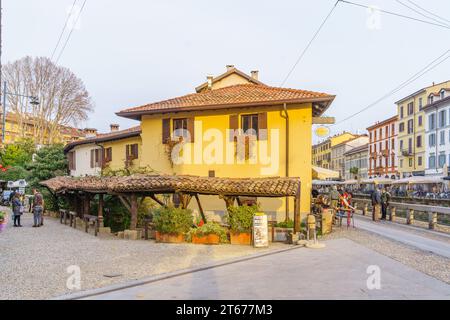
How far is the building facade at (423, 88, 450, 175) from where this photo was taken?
4729 centimetres

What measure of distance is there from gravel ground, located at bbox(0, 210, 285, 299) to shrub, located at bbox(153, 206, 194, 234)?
2.05 feet

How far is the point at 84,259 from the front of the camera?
1048cm

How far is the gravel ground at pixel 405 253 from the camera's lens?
347 inches

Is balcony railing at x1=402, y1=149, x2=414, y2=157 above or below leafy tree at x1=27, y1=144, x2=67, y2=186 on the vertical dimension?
above

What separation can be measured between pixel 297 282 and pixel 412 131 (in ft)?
185

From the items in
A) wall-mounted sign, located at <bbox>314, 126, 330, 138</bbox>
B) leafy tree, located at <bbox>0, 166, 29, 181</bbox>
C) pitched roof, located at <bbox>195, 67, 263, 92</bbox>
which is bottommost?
leafy tree, located at <bbox>0, 166, 29, 181</bbox>

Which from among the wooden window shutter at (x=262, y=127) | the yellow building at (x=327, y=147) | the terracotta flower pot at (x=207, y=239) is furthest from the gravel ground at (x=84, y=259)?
the yellow building at (x=327, y=147)

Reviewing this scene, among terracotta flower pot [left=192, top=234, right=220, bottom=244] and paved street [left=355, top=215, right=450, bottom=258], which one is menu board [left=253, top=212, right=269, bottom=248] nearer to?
terracotta flower pot [left=192, top=234, right=220, bottom=244]

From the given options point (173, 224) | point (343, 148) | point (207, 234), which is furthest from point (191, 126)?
point (343, 148)

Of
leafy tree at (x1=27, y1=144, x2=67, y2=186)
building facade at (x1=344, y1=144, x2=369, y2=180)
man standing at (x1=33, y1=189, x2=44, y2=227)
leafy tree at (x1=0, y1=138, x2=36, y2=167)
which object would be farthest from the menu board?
building facade at (x1=344, y1=144, x2=369, y2=180)

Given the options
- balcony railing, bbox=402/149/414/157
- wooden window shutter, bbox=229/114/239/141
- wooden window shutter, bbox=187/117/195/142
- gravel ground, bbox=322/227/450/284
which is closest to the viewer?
gravel ground, bbox=322/227/450/284

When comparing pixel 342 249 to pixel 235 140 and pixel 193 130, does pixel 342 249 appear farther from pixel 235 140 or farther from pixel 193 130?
pixel 193 130

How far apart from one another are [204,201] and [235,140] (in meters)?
3.18

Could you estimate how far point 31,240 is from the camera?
14.1 m
